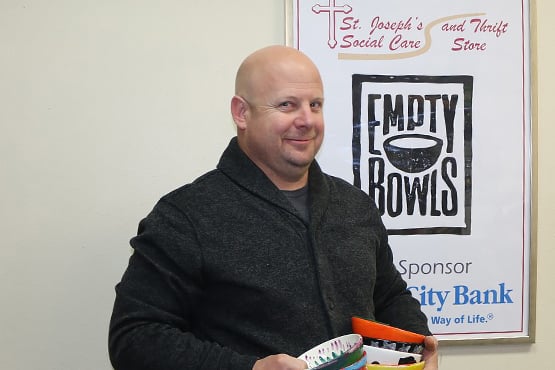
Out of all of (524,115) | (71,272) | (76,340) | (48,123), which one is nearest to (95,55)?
(48,123)

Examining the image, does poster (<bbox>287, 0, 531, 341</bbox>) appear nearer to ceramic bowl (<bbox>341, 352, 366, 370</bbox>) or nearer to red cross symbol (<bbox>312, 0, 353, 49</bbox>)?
red cross symbol (<bbox>312, 0, 353, 49</bbox>)

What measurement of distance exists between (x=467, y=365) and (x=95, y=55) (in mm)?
1102

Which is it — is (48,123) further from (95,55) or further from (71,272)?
(71,272)

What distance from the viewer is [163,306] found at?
3.56ft

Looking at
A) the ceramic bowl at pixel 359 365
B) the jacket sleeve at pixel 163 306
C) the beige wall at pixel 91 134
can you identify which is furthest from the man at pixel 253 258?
the beige wall at pixel 91 134

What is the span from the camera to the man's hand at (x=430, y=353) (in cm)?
112

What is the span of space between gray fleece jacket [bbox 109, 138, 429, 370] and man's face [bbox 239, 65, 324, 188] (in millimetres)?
54

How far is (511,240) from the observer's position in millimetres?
1592

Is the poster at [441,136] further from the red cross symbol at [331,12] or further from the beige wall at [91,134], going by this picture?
the beige wall at [91,134]

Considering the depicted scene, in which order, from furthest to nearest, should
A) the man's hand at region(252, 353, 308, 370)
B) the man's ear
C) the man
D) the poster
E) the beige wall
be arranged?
the poster < the beige wall < the man's ear < the man < the man's hand at region(252, 353, 308, 370)

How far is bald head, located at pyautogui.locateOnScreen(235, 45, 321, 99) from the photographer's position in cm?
117

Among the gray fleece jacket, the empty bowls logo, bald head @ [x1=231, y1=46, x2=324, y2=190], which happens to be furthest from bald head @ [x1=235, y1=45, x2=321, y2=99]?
the empty bowls logo

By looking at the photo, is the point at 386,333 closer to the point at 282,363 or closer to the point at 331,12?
the point at 282,363

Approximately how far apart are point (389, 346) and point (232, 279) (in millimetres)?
278
